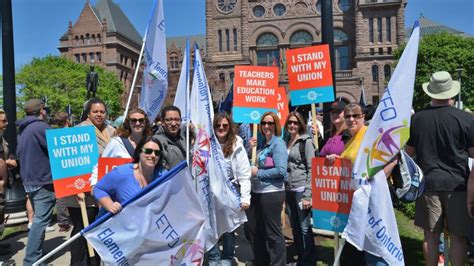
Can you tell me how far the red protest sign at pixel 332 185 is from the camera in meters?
3.70

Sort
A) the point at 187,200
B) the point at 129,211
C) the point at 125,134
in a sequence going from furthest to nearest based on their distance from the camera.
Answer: the point at 125,134 → the point at 187,200 → the point at 129,211

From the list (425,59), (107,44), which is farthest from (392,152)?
(107,44)

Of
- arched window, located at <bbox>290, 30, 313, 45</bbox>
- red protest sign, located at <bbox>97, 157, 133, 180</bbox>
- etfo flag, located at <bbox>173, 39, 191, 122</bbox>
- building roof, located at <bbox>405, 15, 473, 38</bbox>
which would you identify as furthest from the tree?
red protest sign, located at <bbox>97, 157, 133, 180</bbox>

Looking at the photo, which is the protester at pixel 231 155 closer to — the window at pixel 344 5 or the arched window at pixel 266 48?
the arched window at pixel 266 48

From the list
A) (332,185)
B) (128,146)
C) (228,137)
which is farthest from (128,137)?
(332,185)

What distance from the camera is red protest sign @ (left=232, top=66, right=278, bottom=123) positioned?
6.10m

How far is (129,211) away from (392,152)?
2.30 metres

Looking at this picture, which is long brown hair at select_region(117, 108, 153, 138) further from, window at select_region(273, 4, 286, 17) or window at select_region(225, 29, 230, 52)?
window at select_region(273, 4, 286, 17)

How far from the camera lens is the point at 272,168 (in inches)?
180

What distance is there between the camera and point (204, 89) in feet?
15.0

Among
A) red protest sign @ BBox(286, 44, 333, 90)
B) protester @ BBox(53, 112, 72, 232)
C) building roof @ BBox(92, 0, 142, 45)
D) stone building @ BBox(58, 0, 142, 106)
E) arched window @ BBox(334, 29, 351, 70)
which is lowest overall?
protester @ BBox(53, 112, 72, 232)

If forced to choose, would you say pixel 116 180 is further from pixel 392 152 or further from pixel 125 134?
pixel 392 152

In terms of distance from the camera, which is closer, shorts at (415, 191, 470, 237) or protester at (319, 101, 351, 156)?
shorts at (415, 191, 470, 237)

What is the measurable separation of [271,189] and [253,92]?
2.07 meters
